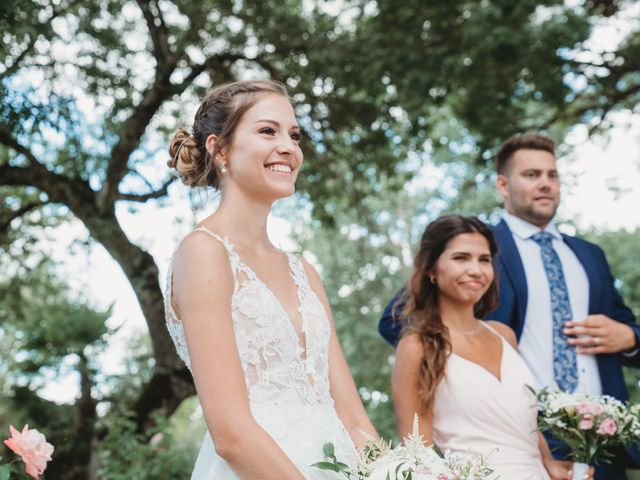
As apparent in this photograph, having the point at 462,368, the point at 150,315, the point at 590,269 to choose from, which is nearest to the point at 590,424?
the point at 462,368

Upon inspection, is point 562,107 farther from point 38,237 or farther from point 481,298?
point 38,237

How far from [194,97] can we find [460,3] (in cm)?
366

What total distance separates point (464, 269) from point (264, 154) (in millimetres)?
1578

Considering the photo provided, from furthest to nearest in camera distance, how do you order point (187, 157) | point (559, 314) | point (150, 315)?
point (150, 315), point (559, 314), point (187, 157)

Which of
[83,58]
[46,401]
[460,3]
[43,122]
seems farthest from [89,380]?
[460,3]

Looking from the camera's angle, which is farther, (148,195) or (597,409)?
(148,195)

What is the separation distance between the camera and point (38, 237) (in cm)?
1116

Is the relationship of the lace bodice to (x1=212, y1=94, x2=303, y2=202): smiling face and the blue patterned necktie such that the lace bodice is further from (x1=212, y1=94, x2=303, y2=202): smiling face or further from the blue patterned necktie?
the blue patterned necktie

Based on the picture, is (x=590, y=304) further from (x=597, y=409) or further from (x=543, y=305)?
(x=597, y=409)

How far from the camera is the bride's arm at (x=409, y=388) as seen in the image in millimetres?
3523

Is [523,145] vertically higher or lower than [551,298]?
higher

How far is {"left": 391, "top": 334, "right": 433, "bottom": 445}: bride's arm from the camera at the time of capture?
3.52m

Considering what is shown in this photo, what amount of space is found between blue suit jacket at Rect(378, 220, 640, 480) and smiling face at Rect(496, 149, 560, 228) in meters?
0.16

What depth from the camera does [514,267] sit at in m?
4.23
